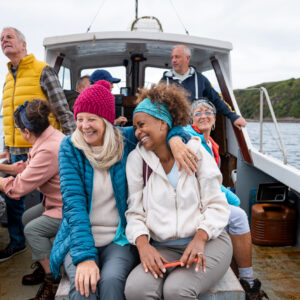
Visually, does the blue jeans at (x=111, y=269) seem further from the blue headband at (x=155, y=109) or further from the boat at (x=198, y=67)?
the boat at (x=198, y=67)

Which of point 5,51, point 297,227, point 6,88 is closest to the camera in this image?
point 5,51

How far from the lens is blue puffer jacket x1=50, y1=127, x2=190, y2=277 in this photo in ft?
5.50

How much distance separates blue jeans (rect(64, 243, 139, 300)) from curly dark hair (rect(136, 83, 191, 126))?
0.79 m

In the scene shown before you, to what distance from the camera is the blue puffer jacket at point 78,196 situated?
1.68 m

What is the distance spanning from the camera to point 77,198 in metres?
1.73

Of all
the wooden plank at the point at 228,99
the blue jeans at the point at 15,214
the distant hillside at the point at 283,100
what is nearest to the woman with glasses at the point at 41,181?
the blue jeans at the point at 15,214

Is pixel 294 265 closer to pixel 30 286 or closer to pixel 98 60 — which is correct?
pixel 30 286

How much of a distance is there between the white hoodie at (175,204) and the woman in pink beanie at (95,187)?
10 cm

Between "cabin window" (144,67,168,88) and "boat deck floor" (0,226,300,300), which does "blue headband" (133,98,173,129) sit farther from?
"cabin window" (144,67,168,88)

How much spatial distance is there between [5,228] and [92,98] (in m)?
2.87

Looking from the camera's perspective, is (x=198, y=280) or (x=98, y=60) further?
(x=98, y=60)

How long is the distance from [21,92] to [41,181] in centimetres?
115

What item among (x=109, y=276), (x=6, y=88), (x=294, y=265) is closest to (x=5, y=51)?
(x=6, y=88)

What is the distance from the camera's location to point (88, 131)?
5.97ft
